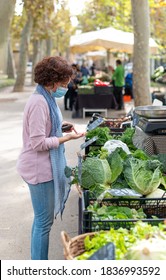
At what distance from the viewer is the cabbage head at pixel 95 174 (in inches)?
167

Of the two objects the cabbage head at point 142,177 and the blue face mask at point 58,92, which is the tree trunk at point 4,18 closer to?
the blue face mask at point 58,92

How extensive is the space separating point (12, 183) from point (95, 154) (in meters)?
3.37

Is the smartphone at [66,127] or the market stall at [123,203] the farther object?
the smartphone at [66,127]

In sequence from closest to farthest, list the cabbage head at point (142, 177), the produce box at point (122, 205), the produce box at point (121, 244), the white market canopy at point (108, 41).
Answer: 1. the produce box at point (121, 244)
2. the produce box at point (122, 205)
3. the cabbage head at point (142, 177)
4. the white market canopy at point (108, 41)

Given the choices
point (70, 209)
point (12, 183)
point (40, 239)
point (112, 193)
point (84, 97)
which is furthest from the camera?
point (84, 97)

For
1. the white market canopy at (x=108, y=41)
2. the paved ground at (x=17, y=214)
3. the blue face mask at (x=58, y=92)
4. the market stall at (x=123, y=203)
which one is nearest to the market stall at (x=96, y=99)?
the white market canopy at (x=108, y=41)

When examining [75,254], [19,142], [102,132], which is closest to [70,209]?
[102,132]

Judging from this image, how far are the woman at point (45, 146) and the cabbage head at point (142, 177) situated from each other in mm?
571

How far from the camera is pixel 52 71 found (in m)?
4.15

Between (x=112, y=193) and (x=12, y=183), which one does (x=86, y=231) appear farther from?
(x=12, y=183)

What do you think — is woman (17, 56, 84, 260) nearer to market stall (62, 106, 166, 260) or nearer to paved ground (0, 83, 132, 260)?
market stall (62, 106, 166, 260)

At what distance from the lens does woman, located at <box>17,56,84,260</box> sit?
4.10m

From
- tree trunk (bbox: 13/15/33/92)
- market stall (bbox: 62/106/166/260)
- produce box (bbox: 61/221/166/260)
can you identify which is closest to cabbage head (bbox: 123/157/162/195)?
market stall (bbox: 62/106/166/260)

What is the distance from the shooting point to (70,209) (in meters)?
6.93
